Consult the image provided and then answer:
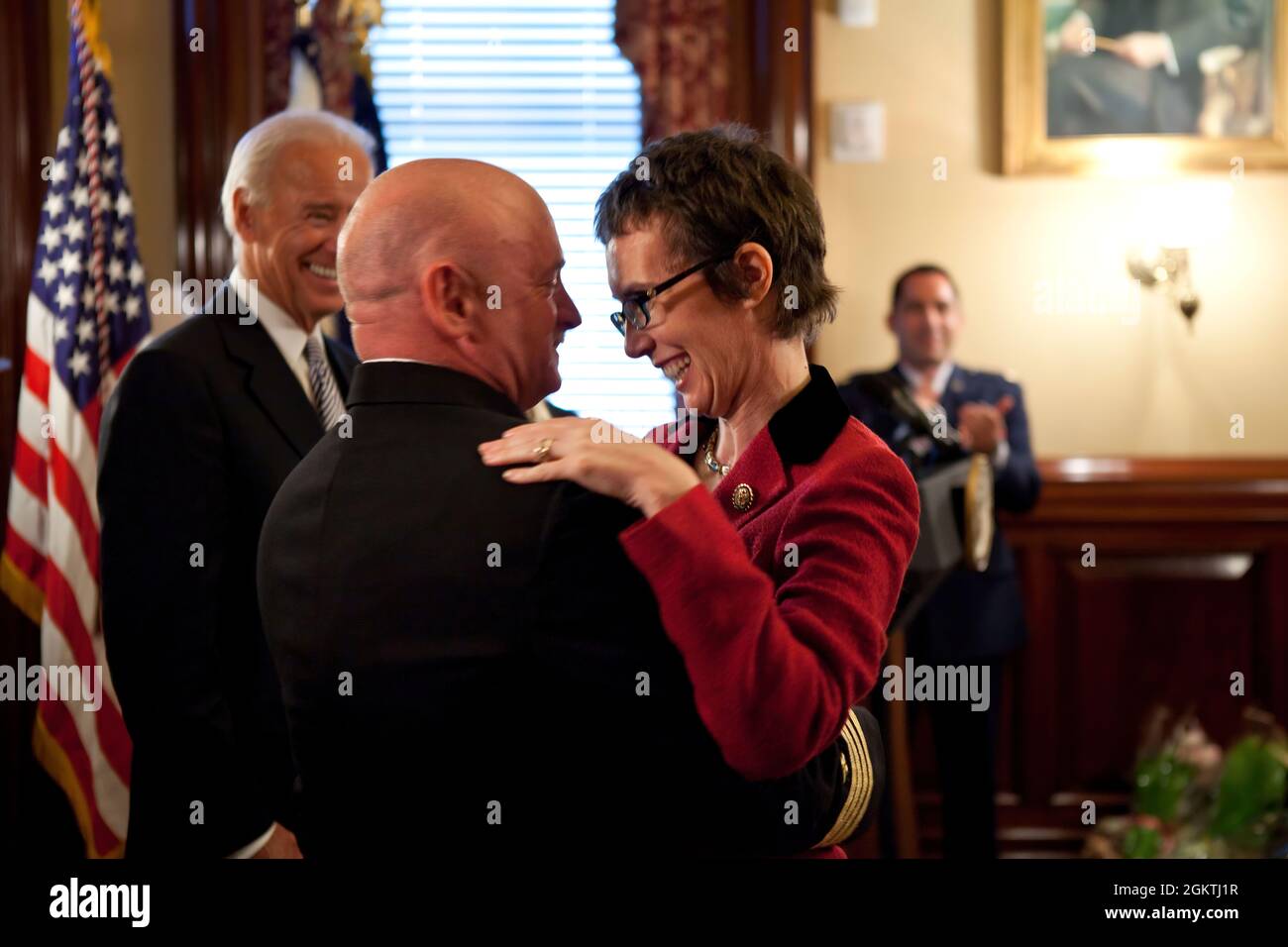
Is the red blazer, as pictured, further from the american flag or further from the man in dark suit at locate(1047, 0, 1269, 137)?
the man in dark suit at locate(1047, 0, 1269, 137)

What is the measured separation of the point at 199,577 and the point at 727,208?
1.06 metres

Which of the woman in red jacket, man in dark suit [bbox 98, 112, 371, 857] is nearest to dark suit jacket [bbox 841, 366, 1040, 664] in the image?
man in dark suit [bbox 98, 112, 371, 857]

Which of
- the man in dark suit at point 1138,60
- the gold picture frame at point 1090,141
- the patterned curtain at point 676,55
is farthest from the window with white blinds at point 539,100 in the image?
the man in dark suit at point 1138,60

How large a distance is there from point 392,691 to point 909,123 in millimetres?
4240

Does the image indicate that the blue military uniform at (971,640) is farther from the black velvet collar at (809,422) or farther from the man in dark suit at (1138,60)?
the black velvet collar at (809,422)

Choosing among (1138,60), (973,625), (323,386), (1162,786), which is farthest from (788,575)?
(1138,60)

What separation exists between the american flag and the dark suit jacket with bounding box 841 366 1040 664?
2086 millimetres

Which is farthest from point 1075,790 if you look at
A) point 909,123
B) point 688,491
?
point 688,491

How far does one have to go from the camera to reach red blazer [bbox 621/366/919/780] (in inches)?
48.5

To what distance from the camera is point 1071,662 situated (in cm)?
482

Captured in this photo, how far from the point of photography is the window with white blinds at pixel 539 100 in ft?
15.9

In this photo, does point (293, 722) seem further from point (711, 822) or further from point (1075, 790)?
point (1075, 790)

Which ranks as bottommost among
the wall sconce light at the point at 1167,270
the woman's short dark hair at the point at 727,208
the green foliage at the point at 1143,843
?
the green foliage at the point at 1143,843

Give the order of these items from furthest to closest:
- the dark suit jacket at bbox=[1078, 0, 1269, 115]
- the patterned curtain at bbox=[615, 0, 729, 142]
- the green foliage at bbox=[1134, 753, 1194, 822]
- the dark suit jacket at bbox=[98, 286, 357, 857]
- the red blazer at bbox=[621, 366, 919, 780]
A: the dark suit jacket at bbox=[1078, 0, 1269, 115]
the patterned curtain at bbox=[615, 0, 729, 142]
the green foliage at bbox=[1134, 753, 1194, 822]
the dark suit jacket at bbox=[98, 286, 357, 857]
the red blazer at bbox=[621, 366, 919, 780]
